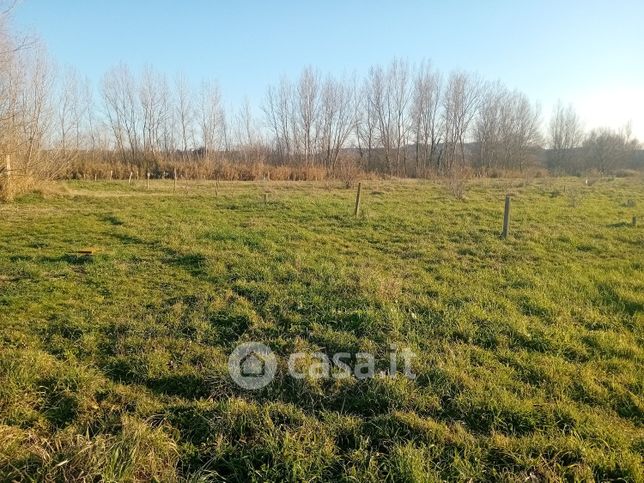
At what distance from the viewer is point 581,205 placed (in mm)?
15180

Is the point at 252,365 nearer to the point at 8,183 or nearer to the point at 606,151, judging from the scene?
the point at 8,183

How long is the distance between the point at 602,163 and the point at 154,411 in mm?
61558

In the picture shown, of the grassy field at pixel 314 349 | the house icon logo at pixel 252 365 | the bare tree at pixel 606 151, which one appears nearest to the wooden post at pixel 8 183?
the grassy field at pixel 314 349

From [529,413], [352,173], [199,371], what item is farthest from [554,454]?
[352,173]

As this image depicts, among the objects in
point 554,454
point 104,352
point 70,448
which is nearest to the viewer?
point 70,448

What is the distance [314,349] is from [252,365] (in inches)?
25.9

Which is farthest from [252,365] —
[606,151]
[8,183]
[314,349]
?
[606,151]

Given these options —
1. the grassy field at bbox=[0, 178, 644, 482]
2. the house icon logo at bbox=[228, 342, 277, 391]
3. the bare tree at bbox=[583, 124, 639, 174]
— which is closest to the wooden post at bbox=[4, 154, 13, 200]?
the grassy field at bbox=[0, 178, 644, 482]

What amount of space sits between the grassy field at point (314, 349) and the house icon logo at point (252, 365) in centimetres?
11

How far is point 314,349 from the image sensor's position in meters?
3.91

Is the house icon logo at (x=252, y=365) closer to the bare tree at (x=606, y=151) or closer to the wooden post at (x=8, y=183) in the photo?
the wooden post at (x=8, y=183)

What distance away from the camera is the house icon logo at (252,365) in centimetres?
332

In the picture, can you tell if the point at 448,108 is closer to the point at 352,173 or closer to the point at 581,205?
the point at 352,173

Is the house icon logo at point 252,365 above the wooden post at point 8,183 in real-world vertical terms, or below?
below
